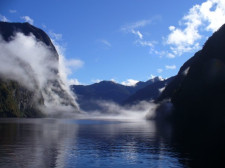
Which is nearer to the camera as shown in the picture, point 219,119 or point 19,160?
point 19,160

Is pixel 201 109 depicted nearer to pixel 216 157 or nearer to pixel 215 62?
pixel 215 62

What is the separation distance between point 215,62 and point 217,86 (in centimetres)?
2232

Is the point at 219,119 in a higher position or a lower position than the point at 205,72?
lower

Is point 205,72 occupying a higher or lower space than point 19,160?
higher

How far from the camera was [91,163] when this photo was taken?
51875 millimetres

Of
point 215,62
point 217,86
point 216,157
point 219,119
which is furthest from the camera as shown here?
point 215,62

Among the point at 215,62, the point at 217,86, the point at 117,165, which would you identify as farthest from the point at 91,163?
the point at 215,62

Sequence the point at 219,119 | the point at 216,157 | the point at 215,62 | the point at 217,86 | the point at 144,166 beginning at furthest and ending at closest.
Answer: the point at 215,62 → the point at 217,86 → the point at 219,119 → the point at 216,157 → the point at 144,166

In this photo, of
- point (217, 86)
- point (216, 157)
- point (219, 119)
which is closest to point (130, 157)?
point (216, 157)

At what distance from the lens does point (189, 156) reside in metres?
60.1

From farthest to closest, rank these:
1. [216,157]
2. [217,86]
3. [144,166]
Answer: [217,86] → [216,157] → [144,166]

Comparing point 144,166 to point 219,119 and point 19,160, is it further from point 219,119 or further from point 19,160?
point 219,119

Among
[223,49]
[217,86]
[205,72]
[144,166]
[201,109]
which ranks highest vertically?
[223,49]

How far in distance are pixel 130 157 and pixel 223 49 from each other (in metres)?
154
